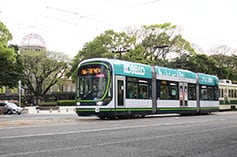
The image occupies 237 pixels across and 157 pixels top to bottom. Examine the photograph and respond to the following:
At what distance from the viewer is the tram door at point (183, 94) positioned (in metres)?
26.5

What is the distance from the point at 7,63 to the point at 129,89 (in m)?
30.6

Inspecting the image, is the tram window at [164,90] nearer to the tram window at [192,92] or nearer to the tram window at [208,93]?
the tram window at [192,92]

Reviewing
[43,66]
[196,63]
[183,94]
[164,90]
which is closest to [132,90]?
[164,90]

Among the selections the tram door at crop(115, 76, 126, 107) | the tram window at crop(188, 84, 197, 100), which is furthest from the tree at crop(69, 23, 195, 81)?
the tram door at crop(115, 76, 126, 107)

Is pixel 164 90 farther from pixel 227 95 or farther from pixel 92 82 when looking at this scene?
pixel 227 95

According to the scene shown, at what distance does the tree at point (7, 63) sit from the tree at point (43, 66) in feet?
40.3

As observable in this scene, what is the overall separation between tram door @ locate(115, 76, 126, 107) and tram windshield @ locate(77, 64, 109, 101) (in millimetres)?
Answer: 761

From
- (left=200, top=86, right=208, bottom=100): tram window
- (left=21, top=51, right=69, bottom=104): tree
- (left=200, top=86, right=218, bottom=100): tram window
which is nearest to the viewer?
(left=200, top=86, right=208, bottom=100): tram window

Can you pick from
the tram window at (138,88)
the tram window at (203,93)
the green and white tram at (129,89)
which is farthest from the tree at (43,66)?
the tram window at (138,88)

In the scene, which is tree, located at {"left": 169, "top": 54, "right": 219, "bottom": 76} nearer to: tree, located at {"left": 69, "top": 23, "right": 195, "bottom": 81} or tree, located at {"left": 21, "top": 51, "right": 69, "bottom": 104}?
tree, located at {"left": 69, "top": 23, "right": 195, "bottom": 81}

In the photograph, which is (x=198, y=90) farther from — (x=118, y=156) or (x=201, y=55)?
(x=201, y=55)

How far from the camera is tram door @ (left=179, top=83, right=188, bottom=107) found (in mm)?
26453

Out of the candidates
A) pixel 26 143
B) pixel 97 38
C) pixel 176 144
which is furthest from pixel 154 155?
pixel 97 38

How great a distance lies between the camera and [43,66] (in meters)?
68.9
